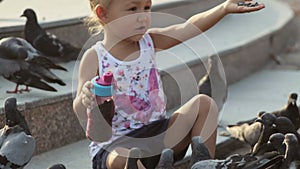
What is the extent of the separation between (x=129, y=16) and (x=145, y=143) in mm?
692

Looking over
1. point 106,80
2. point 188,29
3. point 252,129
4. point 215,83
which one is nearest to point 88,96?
point 106,80

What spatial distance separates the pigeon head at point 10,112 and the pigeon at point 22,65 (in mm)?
718

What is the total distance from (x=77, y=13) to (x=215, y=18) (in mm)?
2565

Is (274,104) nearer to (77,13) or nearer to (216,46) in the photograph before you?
(216,46)

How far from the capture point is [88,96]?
145 inches

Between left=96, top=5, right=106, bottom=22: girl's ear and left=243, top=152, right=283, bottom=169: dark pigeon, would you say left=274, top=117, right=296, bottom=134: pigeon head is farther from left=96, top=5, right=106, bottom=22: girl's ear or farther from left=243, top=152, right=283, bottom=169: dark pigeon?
left=96, top=5, right=106, bottom=22: girl's ear

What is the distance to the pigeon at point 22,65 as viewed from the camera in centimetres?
516

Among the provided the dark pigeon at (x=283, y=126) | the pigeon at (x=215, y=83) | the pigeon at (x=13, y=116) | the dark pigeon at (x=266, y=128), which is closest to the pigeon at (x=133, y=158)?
the pigeon at (x=13, y=116)

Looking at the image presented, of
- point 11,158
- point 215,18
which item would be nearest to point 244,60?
point 215,18

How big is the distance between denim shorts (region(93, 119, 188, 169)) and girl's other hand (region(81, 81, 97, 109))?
498 millimetres

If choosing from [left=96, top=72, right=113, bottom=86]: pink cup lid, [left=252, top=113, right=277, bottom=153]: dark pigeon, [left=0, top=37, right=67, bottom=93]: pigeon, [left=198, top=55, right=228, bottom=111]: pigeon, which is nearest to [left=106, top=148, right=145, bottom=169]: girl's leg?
[left=96, top=72, right=113, bottom=86]: pink cup lid

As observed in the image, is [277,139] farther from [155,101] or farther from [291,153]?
[155,101]

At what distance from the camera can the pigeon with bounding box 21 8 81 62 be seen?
5.71m

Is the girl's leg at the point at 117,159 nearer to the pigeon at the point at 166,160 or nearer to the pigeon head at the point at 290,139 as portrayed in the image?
the pigeon at the point at 166,160
